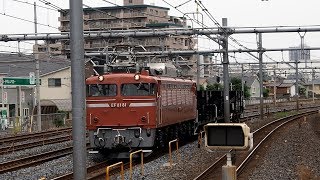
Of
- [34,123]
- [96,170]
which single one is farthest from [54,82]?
[96,170]

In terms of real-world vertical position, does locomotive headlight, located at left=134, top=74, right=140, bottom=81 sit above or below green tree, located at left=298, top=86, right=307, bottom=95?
above

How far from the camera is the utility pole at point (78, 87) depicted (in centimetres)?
780

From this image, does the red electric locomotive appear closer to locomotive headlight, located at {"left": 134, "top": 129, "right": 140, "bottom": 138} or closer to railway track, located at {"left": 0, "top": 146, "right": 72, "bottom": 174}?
locomotive headlight, located at {"left": 134, "top": 129, "right": 140, "bottom": 138}

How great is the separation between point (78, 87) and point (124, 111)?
32.7ft

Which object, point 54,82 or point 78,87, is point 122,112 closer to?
point 78,87

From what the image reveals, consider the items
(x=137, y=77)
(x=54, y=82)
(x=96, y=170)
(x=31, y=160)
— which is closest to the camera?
(x=96, y=170)

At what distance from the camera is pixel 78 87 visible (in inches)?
307

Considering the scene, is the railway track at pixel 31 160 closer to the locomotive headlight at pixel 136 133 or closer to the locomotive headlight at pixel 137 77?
the locomotive headlight at pixel 136 133

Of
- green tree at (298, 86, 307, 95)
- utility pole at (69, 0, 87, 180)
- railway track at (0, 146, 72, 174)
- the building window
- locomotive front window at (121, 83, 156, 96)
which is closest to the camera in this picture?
utility pole at (69, 0, 87, 180)

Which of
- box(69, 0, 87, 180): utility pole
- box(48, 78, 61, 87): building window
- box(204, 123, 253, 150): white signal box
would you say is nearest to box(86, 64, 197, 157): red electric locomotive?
box(69, 0, 87, 180): utility pole

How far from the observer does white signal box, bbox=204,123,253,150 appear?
7.55 m

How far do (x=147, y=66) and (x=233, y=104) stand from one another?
18.9 metres

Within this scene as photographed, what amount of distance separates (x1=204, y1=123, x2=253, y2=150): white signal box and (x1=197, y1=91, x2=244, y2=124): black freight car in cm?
2063

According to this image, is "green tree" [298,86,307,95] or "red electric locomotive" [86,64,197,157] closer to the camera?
"red electric locomotive" [86,64,197,157]
